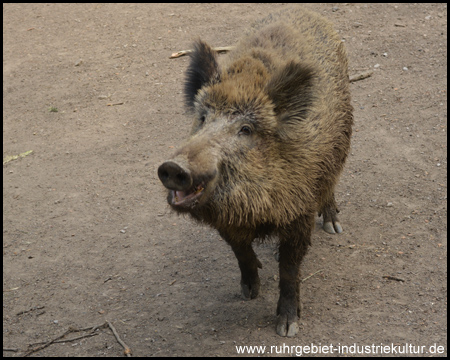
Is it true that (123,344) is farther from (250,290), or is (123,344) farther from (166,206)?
(166,206)

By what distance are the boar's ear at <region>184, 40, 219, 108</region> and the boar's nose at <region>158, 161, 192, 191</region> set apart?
4.09ft

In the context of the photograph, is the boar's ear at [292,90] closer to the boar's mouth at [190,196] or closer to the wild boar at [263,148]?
the wild boar at [263,148]

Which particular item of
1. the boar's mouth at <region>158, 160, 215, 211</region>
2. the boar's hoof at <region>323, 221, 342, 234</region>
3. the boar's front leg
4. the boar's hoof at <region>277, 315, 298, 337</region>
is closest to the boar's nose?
the boar's mouth at <region>158, 160, 215, 211</region>

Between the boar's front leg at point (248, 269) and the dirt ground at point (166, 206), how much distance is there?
0.13m

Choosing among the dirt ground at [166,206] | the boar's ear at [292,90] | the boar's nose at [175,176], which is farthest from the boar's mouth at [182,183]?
the dirt ground at [166,206]

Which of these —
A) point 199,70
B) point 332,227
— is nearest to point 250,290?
point 332,227

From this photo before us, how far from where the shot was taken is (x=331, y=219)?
6.19 m

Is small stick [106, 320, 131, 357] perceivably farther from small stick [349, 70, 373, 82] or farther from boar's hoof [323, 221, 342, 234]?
small stick [349, 70, 373, 82]

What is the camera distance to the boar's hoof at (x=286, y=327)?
4656mm

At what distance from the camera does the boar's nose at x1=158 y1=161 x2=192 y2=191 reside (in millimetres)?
3461

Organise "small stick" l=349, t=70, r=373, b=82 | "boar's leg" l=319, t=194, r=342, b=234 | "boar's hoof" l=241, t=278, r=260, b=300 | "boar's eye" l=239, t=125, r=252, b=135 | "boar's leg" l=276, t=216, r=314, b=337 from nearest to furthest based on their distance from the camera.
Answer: "boar's eye" l=239, t=125, r=252, b=135 < "boar's leg" l=276, t=216, r=314, b=337 < "boar's hoof" l=241, t=278, r=260, b=300 < "boar's leg" l=319, t=194, r=342, b=234 < "small stick" l=349, t=70, r=373, b=82

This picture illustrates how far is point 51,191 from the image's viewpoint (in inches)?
286

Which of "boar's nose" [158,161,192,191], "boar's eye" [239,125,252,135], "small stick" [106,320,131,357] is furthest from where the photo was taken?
"small stick" [106,320,131,357]

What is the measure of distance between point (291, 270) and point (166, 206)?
227 centimetres
